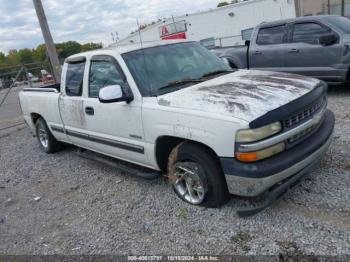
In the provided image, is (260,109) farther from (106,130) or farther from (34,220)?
(34,220)

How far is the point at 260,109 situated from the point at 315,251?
4.20 ft

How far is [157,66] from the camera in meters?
4.40

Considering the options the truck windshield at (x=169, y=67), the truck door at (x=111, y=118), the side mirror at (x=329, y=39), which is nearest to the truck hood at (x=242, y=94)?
the truck windshield at (x=169, y=67)

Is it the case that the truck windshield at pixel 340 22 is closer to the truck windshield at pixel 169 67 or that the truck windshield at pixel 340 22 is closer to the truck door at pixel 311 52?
the truck door at pixel 311 52

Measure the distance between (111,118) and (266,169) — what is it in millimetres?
2193

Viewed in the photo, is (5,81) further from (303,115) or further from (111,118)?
(303,115)

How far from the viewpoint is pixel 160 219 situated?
3.93 meters

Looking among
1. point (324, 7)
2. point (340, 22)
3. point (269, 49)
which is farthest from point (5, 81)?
point (324, 7)

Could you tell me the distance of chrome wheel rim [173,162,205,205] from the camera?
376 cm

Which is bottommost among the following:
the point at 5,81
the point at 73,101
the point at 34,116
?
the point at 5,81

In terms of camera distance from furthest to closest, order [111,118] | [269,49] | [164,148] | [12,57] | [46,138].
→ [12,57] → [269,49] → [46,138] → [111,118] → [164,148]

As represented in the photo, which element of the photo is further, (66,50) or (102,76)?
(66,50)

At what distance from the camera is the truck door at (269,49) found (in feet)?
27.8

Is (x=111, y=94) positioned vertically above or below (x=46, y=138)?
above
